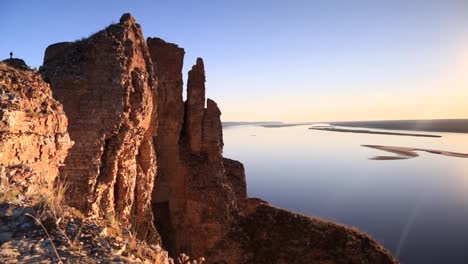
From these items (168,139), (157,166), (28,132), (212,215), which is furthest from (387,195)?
(28,132)

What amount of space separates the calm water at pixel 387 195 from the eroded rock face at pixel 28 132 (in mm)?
36335

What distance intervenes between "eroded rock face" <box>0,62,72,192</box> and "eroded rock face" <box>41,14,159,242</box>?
208cm

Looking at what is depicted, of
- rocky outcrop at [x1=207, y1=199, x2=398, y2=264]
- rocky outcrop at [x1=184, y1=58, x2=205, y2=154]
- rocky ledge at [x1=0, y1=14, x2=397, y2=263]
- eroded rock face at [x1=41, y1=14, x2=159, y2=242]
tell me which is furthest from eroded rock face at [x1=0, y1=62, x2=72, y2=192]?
rocky outcrop at [x1=184, y1=58, x2=205, y2=154]

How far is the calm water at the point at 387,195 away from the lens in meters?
40.3

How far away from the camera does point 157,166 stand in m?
30.1

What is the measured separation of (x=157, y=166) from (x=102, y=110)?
18.0 m

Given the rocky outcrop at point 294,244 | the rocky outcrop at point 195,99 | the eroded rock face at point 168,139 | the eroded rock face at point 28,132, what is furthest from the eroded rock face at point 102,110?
the rocky outcrop at point 195,99

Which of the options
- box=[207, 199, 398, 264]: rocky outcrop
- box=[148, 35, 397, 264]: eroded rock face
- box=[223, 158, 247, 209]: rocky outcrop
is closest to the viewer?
box=[207, 199, 398, 264]: rocky outcrop

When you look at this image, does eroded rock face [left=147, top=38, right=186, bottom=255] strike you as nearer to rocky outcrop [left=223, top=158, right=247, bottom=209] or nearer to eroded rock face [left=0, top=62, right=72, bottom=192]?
rocky outcrop [left=223, top=158, right=247, bottom=209]

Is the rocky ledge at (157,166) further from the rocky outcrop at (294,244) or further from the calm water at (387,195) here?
the calm water at (387,195)

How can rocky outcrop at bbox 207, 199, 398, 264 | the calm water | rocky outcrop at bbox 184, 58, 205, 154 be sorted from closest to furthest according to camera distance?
rocky outcrop at bbox 207, 199, 398, 264 < rocky outcrop at bbox 184, 58, 205, 154 < the calm water

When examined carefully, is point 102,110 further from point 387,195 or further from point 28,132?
point 387,195

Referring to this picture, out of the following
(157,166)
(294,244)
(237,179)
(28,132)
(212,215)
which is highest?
(28,132)

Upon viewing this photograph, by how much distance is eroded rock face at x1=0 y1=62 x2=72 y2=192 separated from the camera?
7113mm
